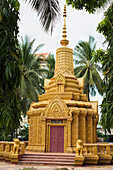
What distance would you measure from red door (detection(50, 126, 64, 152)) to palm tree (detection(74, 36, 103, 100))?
14.3 meters

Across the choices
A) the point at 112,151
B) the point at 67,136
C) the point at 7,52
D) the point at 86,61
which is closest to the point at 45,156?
the point at 67,136

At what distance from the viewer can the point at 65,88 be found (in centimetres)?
1869

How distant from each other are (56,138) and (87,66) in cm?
1672

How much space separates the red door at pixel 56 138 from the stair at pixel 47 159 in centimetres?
196

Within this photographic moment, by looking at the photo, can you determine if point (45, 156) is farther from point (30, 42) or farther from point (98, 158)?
point (30, 42)

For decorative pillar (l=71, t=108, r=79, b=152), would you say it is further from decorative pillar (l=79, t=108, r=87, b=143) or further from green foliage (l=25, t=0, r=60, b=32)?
green foliage (l=25, t=0, r=60, b=32)

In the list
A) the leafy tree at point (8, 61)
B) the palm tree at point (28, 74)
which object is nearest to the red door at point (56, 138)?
the leafy tree at point (8, 61)

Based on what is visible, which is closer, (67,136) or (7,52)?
(7,52)

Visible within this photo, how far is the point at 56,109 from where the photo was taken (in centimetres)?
1639

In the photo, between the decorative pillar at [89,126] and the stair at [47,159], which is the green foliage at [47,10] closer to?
the stair at [47,159]

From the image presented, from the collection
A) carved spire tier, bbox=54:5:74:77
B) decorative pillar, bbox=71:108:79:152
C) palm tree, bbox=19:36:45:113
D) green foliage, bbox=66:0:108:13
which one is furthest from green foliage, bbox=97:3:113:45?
palm tree, bbox=19:36:45:113

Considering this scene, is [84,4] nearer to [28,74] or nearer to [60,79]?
[60,79]

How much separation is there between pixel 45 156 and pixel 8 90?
6.16m

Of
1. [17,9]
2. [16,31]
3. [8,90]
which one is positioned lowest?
[8,90]
